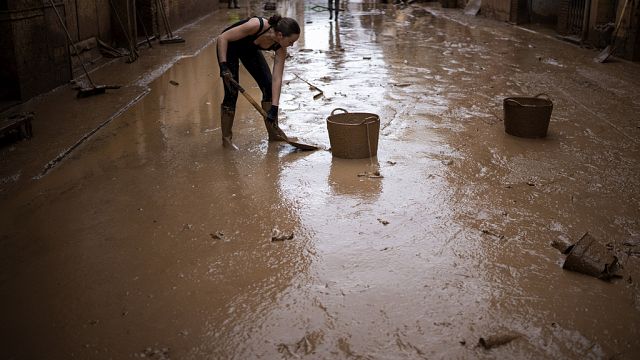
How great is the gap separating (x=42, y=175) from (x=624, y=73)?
362 inches

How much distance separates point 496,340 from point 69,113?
6370mm

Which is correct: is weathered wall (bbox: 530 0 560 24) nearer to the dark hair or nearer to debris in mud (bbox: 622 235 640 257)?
the dark hair

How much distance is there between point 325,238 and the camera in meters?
4.40

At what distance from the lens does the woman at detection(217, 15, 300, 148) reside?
612 cm

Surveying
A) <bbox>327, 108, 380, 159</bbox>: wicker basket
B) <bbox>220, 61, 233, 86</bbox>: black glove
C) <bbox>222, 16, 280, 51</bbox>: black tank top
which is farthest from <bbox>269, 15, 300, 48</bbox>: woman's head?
<bbox>327, 108, 380, 159</bbox>: wicker basket

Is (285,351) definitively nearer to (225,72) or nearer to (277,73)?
(225,72)

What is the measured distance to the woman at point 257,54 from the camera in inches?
241

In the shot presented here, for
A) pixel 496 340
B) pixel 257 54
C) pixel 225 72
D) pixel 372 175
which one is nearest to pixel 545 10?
pixel 257 54

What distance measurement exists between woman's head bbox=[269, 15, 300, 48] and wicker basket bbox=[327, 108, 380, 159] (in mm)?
828

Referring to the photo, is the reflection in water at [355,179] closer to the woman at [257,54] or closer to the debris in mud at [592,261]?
the woman at [257,54]

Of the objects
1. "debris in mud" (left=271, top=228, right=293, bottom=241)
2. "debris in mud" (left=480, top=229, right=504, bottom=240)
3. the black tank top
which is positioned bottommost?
"debris in mud" (left=480, top=229, right=504, bottom=240)

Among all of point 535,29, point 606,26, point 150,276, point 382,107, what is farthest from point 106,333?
point 535,29

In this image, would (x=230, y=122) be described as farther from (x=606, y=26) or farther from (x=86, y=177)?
(x=606, y=26)

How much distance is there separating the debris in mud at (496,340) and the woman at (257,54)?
3.73 metres
